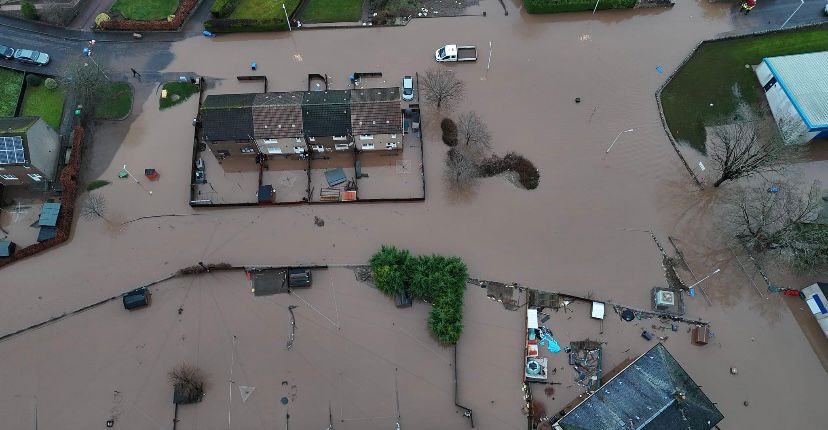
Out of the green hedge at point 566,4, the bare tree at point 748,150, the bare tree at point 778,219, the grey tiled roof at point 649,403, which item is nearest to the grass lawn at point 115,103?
the green hedge at point 566,4

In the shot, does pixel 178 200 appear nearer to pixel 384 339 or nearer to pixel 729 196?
pixel 384 339

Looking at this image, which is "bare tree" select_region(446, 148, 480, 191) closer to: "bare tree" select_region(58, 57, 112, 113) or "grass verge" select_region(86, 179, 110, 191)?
"grass verge" select_region(86, 179, 110, 191)

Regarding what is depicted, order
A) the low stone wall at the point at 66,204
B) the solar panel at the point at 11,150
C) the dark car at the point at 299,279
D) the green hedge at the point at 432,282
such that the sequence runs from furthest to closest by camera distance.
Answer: the low stone wall at the point at 66,204, the solar panel at the point at 11,150, the dark car at the point at 299,279, the green hedge at the point at 432,282

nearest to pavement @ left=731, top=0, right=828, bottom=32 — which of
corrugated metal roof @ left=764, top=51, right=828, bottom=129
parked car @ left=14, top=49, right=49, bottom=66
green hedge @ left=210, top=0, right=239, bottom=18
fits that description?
corrugated metal roof @ left=764, top=51, right=828, bottom=129

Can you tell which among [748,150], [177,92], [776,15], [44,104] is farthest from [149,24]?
[776,15]

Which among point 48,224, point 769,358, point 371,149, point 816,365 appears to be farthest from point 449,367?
point 48,224

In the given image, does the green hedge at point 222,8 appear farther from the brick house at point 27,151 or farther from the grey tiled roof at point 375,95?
the brick house at point 27,151
